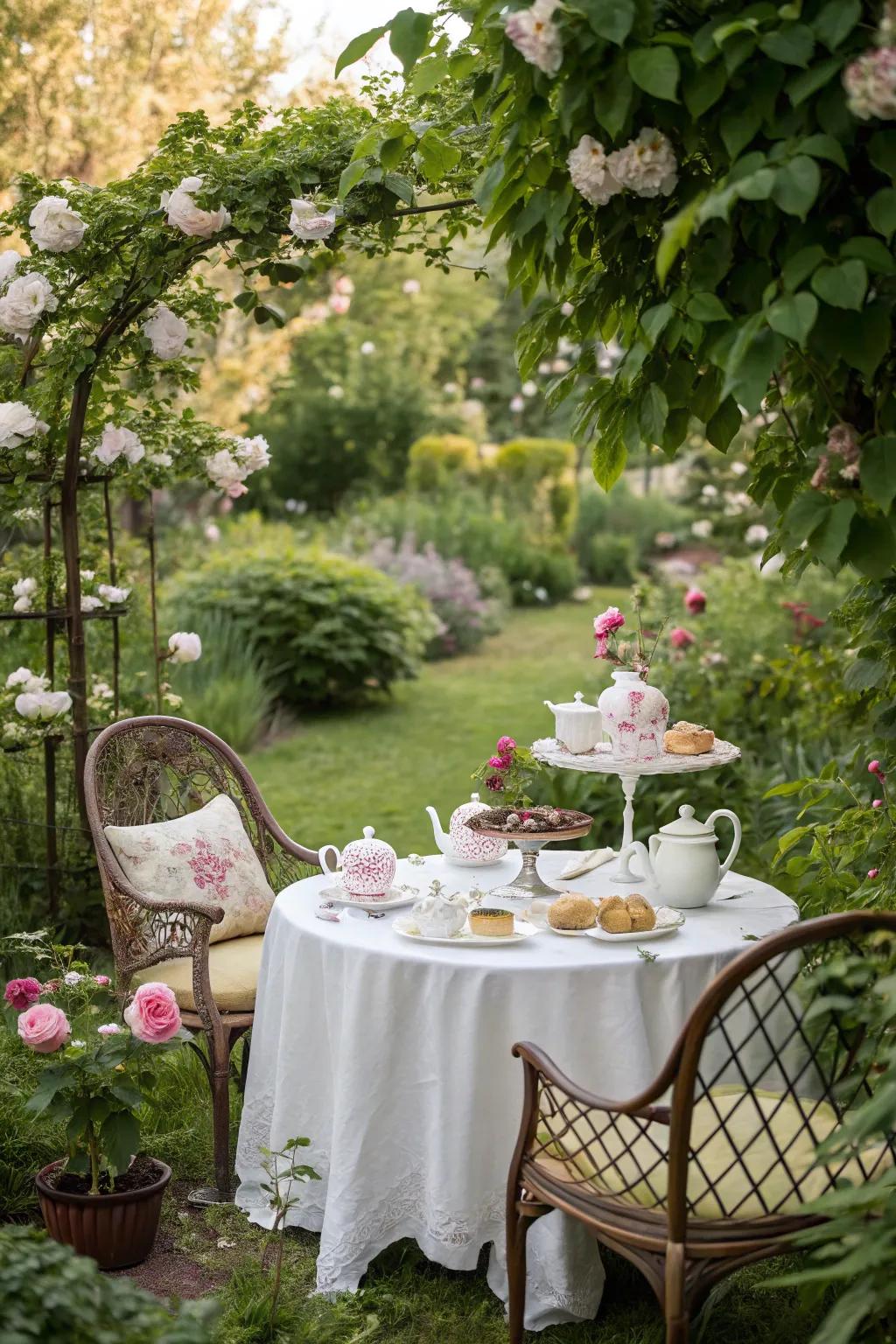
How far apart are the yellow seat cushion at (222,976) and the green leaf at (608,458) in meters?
1.54

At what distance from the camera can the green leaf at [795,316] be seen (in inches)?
77.8

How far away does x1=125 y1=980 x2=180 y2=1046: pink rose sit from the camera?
2977 mm

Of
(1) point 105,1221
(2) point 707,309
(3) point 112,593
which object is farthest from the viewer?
(3) point 112,593

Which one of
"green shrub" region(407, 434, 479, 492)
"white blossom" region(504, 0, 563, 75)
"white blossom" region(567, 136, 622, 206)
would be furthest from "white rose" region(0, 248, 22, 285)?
"green shrub" region(407, 434, 479, 492)

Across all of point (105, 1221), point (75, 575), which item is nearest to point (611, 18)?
point (105, 1221)

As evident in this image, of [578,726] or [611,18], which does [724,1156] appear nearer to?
[578,726]

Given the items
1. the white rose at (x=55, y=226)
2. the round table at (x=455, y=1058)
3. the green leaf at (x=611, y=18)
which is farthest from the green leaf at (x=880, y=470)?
the white rose at (x=55, y=226)

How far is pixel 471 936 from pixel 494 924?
0.19ft

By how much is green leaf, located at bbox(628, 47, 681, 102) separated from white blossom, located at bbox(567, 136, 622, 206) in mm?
206

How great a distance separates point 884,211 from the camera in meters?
2.09

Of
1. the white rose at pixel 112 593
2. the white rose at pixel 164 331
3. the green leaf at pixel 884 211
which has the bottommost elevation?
the white rose at pixel 112 593

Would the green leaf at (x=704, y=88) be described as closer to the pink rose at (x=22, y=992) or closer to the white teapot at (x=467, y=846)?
the white teapot at (x=467, y=846)

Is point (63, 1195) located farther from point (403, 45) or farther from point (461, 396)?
point (461, 396)

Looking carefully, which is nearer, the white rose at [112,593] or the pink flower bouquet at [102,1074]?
the pink flower bouquet at [102,1074]
